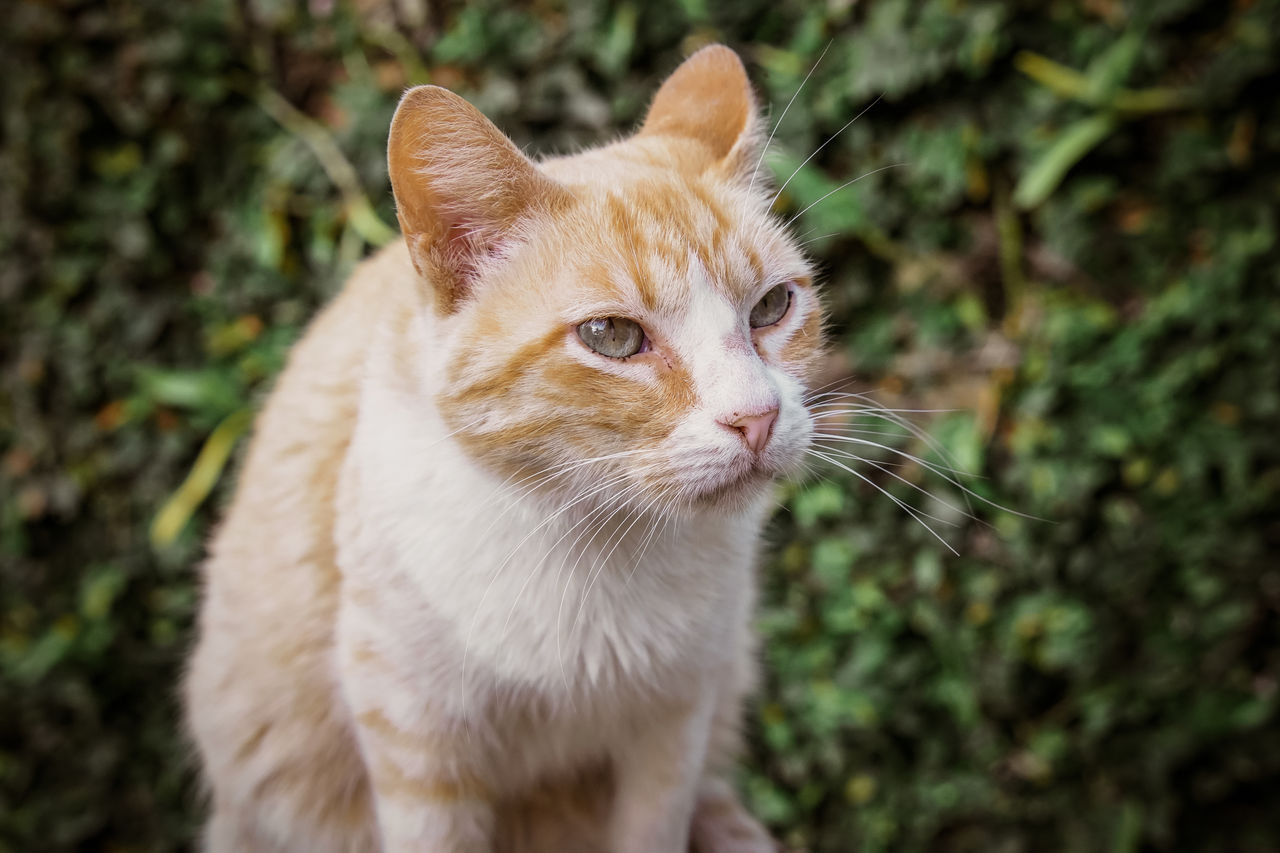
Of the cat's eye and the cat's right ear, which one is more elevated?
the cat's right ear

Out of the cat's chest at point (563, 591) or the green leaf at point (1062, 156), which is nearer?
the cat's chest at point (563, 591)

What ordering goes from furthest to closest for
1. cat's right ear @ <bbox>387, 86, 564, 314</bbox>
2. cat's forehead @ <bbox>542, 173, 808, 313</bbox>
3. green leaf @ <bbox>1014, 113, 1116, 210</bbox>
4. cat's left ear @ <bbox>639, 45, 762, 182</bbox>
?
green leaf @ <bbox>1014, 113, 1116, 210</bbox>, cat's left ear @ <bbox>639, 45, 762, 182</bbox>, cat's forehead @ <bbox>542, 173, 808, 313</bbox>, cat's right ear @ <bbox>387, 86, 564, 314</bbox>

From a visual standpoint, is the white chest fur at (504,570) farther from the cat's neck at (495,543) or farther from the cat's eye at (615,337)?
the cat's eye at (615,337)

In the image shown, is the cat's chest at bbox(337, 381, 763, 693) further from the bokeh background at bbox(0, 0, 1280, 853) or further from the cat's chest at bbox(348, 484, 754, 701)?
the bokeh background at bbox(0, 0, 1280, 853)

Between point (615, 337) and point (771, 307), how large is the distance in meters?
0.19

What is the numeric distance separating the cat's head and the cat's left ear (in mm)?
78

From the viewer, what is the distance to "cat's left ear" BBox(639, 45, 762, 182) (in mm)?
1044

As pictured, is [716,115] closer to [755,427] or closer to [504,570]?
[755,427]

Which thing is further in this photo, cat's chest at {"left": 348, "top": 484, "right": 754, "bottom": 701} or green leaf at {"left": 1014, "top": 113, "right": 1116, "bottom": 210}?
green leaf at {"left": 1014, "top": 113, "right": 1116, "bottom": 210}

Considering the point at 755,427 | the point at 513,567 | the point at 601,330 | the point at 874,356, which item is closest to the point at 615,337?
the point at 601,330

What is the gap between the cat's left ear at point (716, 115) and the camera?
1.04 meters

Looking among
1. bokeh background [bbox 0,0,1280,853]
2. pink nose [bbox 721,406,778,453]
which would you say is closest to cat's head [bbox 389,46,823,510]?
pink nose [bbox 721,406,778,453]

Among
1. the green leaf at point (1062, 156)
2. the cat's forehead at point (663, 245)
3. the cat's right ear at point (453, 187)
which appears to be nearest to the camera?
the cat's right ear at point (453, 187)

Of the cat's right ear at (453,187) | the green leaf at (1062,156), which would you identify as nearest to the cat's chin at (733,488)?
the cat's right ear at (453,187)
